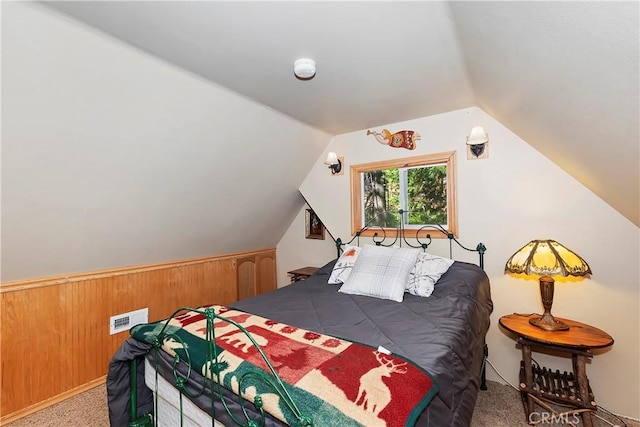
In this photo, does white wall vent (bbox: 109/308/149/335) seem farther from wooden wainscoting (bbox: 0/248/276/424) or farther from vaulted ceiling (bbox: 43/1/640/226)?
vaulted ceiling (bbox: 43/1/640/226)

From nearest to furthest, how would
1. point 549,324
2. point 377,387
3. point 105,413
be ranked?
point 377,387 < point 549,324 < point 105,413

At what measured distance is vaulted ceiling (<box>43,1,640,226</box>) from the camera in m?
0.98

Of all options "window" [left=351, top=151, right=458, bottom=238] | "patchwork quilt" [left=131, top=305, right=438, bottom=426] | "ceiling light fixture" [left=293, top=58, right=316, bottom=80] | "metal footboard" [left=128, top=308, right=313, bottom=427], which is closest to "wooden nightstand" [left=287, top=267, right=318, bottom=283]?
"window" [left=351, top=151, right=458, bottom=238]

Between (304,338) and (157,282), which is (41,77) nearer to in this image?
(304,338)

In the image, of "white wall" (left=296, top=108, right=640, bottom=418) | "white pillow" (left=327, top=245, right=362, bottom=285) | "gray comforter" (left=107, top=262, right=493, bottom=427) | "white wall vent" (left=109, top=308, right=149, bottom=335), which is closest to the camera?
"gray comforter" (left=107, top=262, right=493, bottom=427)

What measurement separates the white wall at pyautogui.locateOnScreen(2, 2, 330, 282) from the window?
810 millimetres

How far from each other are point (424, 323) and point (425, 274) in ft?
2.24

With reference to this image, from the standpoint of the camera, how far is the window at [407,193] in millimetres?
2818

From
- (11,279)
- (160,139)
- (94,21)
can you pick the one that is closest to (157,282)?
(11,279)

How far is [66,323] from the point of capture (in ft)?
7.98

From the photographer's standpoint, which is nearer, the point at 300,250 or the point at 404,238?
the point at 404,238

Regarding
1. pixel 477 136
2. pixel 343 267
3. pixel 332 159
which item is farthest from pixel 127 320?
pixel 477 136

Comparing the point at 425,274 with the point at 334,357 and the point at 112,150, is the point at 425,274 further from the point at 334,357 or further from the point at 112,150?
the point at 112,150

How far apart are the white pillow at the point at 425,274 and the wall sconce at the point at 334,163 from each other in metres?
1.40
